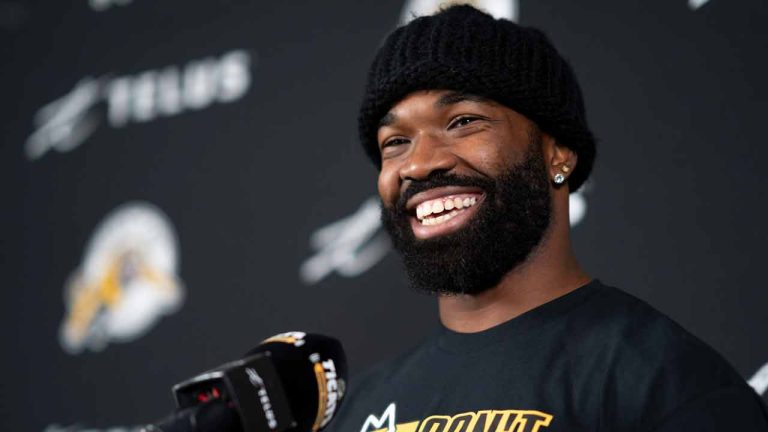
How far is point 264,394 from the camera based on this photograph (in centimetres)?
59

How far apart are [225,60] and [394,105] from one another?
68cm

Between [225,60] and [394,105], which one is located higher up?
[225,60]

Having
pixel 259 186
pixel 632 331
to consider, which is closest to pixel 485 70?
pixel 632 331

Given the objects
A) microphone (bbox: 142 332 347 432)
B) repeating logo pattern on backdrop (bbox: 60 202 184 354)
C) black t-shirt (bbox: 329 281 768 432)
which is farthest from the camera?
repeating logo pattern on backdrop (bbox: 60 202 184 354)

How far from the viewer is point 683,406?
709 mm

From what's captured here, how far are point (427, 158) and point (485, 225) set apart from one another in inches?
3.6

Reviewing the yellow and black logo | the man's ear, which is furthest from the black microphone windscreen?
the man's ear

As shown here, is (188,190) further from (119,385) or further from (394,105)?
(394,105)

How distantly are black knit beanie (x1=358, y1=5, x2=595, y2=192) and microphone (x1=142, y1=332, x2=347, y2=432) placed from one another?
34 cm

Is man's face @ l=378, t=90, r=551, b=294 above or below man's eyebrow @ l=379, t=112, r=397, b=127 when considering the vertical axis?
below

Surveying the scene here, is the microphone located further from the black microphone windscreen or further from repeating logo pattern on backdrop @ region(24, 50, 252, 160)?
repeating logo pattern on backdrop @ region(24, 50, 252, 160)

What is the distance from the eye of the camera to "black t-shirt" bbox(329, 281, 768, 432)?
72cm

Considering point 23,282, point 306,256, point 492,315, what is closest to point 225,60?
point 306,256

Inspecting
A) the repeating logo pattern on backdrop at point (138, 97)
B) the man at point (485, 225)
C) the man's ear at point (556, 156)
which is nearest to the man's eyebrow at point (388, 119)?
the man at point (485, 225)
